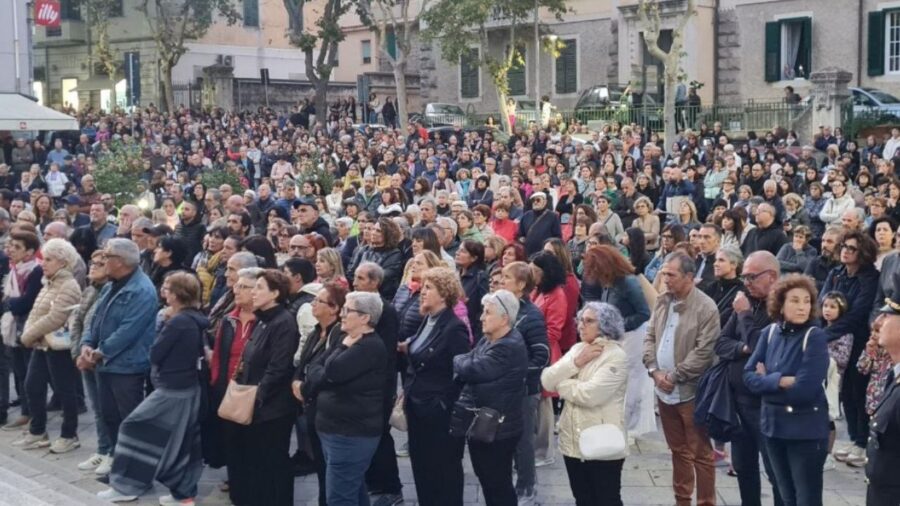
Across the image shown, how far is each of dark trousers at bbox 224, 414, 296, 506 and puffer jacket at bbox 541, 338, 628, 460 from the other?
6.52ft

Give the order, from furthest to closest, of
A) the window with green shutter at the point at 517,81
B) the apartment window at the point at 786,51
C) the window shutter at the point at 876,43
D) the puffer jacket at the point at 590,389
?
1. the window with green shutter at the point at 517,81
2. the apartment window at the point at 786,51
3. the window shutter at the point at 876,43
4. the puffer jacket at the point at 590,389

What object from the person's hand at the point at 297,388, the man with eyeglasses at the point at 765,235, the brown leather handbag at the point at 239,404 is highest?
the man with eyeglasses at the point at 765,235

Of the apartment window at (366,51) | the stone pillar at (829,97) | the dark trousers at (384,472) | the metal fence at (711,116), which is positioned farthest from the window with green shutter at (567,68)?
the dark trousers at (384,472)

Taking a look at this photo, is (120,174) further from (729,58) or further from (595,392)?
(729,58)

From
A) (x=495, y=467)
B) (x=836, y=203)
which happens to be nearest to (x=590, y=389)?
(x=495, y=467)

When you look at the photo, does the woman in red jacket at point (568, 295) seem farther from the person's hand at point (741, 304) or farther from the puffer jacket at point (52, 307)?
the puffer jacket at point (52, 307)

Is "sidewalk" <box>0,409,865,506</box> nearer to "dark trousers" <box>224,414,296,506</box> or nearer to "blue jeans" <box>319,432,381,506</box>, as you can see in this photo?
"dark trousers" <box>224,414,296,506</box>

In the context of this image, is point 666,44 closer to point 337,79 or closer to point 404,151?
point 404,151

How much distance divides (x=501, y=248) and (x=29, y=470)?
167 inches

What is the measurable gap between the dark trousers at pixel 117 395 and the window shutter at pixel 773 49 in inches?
1087

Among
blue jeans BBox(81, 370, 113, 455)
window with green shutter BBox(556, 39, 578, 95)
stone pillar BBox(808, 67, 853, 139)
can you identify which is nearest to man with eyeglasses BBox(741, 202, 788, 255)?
blue jeans BBox(81, 370, 113, 455)

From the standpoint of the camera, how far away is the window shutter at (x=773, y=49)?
32.6 meters

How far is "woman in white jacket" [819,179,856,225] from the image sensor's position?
1370 cm

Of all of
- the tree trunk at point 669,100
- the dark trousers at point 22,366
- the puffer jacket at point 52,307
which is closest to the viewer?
the puffer jacket at point 52,307
